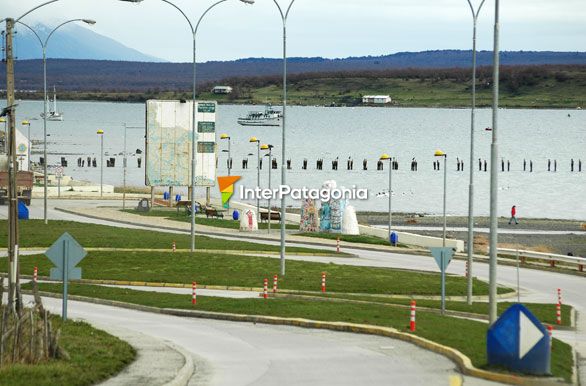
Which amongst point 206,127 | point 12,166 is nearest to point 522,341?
Result: point 12,166

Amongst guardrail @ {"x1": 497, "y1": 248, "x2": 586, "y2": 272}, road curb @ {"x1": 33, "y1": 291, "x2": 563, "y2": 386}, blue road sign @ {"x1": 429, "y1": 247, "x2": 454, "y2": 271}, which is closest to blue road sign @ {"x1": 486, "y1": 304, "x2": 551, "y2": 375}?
road curb @ {"x1": 33, "y1": 291, "x2": 563, "y2": 386}

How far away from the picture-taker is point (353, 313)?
38.0 m

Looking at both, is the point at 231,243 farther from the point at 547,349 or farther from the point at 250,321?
the point at 547,349

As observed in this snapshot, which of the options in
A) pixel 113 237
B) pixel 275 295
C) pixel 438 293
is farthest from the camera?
pixel 113 237

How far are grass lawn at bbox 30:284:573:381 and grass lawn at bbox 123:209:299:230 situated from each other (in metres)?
36.7

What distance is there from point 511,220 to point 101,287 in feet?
205

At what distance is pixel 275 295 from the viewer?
4469 cm

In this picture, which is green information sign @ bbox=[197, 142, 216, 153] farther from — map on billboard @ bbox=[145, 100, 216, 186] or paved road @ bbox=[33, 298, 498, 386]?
paved road @ bbox=[33, 298, 498, 386]

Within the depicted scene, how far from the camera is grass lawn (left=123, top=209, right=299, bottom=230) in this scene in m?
82.4

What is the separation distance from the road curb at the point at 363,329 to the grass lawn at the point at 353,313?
317mm

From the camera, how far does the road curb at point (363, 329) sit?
26.3 m

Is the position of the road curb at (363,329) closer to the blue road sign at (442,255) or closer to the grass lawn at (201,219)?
the blue road sign at (442,255)

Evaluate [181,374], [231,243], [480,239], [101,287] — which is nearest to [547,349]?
[181,374]

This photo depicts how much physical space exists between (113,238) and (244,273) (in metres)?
15.1
